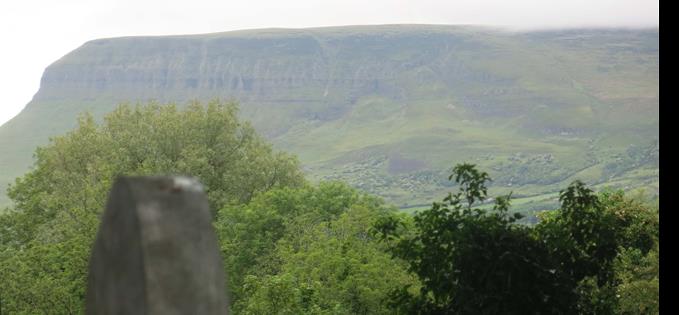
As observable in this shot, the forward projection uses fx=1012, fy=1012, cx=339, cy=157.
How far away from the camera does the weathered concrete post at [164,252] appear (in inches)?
173

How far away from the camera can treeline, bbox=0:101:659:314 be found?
1695cm

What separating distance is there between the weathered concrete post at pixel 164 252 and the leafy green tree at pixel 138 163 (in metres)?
41.4

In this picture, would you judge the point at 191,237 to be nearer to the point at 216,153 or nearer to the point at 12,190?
the point at 216,153

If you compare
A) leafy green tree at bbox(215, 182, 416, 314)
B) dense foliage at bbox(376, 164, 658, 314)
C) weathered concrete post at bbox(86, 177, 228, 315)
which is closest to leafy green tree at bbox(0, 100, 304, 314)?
leafy green tree at bbox(215, 182, 416, 314)

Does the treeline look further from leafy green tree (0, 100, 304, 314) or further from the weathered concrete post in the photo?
the weathered concrete post

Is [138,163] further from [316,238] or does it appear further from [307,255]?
[307,255]

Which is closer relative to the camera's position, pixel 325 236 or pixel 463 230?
pixel 463 230

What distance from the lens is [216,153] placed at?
2231 inches

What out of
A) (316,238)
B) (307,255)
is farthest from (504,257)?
(316,238)

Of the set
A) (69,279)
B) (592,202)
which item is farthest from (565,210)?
(69,279)

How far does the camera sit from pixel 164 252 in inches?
175

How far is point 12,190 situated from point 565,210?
47.5 metres

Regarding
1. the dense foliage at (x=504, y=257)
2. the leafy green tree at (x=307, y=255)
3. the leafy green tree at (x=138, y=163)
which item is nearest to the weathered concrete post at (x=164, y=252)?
the dense foliage at (x=504, y=257)

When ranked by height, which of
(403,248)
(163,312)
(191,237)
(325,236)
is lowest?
(325,236)
